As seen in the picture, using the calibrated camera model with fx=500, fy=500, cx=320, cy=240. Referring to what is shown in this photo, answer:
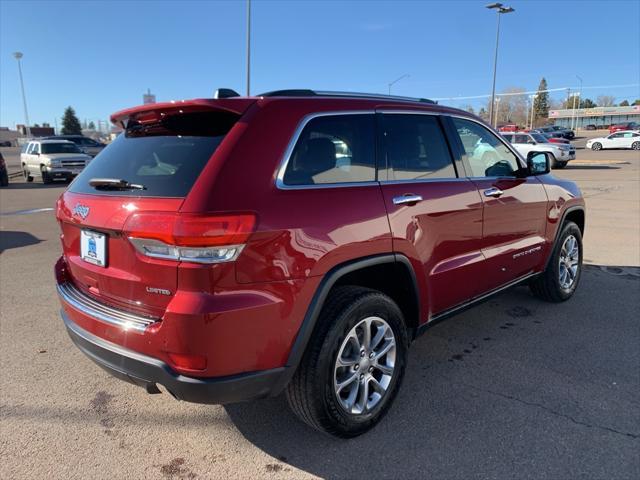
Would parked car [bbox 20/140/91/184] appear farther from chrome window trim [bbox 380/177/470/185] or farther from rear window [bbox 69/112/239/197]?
chrome window trim [bbox 380/177/470/185]

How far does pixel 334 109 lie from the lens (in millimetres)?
2828

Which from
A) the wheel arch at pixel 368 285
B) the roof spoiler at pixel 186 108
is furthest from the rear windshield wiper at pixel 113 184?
the wheel arch at pixel 368 285

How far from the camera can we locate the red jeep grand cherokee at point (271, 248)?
87.3 inches

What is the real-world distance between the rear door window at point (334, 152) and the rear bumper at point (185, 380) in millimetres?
953

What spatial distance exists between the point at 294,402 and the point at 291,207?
3.48 ft

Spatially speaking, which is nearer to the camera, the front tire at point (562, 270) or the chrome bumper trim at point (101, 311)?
the chrome bumper trim at point (101, 311)

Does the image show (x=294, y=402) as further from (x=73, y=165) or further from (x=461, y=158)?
(x=73, y=165)

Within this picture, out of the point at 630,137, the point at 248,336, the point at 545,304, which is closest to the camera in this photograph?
the point at 248,336

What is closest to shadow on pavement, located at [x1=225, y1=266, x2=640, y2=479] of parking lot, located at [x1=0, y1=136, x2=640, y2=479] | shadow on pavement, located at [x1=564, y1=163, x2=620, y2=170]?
parking lot, located at [x1=0, y1=136, x2=640, y2=479]

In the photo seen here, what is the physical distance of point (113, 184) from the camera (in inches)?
102

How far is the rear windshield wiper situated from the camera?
250 centimetres

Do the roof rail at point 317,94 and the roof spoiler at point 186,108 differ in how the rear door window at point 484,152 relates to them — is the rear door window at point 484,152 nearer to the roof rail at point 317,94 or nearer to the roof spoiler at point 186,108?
the roof rail at point 317,94

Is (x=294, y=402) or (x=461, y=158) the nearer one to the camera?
(x=294, y=402)

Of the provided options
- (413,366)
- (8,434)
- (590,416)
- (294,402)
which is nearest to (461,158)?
(413,366)
